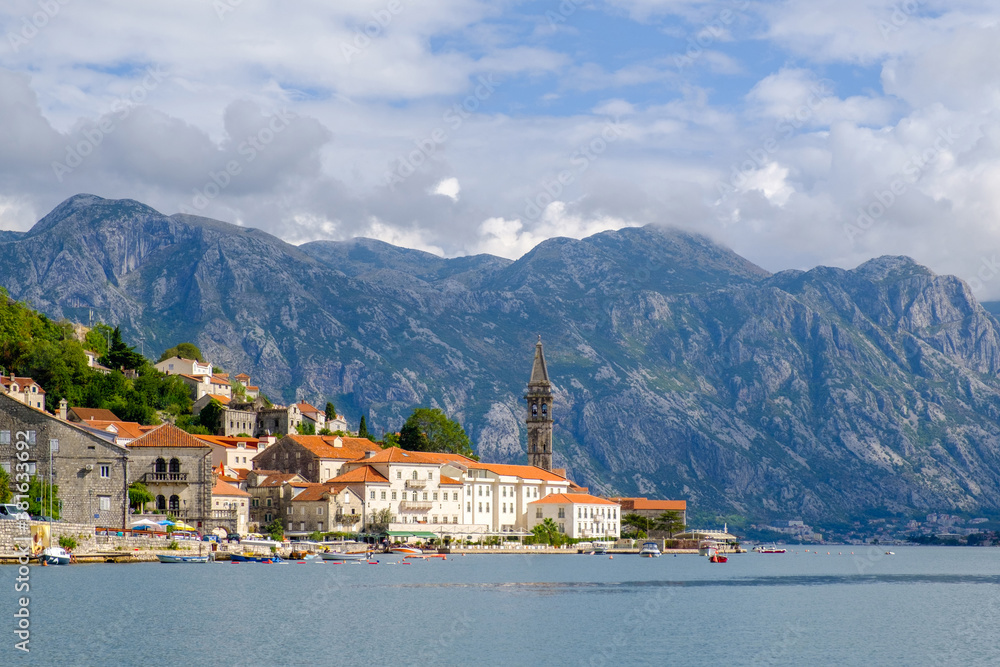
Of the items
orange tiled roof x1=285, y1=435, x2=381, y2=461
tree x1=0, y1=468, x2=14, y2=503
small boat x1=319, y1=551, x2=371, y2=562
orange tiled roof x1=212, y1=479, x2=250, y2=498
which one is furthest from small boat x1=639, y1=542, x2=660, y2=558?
tree x1=0, y1=468, x2=14, y2=503

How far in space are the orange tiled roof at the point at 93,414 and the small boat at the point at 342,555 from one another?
100ft

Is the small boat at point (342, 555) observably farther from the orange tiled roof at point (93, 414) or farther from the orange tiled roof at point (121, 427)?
the orange tiled roof at point (93, 414)

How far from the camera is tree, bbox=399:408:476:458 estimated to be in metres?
183

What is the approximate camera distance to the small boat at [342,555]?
12100 cm

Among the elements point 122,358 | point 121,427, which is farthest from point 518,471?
point 121,427

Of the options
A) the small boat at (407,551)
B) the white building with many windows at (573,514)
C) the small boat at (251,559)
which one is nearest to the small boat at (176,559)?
the small boat at (251,559)

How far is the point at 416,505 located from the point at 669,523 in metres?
55.4

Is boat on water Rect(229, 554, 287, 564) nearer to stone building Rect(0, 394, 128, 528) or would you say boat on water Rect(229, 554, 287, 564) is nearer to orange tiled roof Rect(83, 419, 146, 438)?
stone building Rect(0, 394, 128, 528)

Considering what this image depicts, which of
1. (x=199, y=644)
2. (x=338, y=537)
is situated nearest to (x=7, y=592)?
(x=199, y=644)

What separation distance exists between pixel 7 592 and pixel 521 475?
114 meters

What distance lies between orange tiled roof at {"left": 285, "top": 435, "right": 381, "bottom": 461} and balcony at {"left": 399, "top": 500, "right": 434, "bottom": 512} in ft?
33.4

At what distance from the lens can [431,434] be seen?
19112 centimetres

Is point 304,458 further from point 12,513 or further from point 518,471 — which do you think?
point 12,513

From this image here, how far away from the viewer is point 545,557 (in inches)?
5871
